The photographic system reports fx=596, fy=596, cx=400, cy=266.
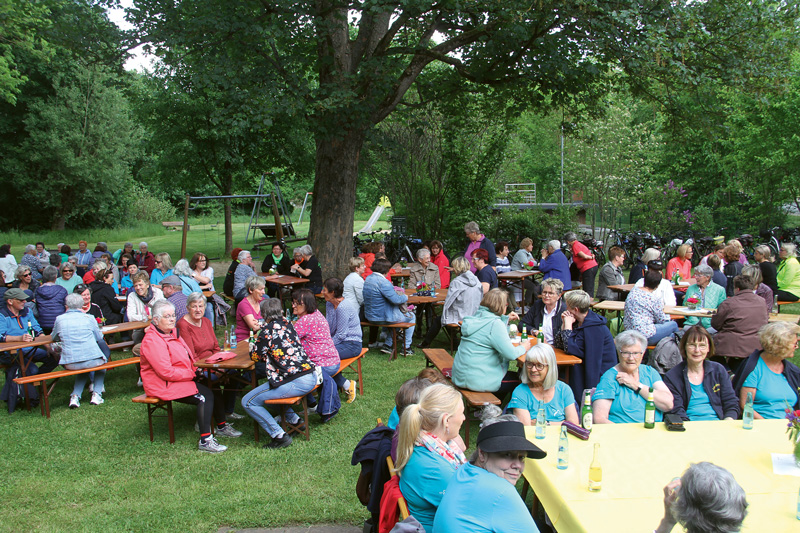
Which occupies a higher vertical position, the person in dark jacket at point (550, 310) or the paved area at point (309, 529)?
the person in dark jacket at point (550, 310)

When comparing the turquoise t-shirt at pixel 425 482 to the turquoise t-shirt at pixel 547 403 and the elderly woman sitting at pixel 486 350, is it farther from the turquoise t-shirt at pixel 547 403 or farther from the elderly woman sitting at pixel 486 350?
the elderly woman sitting at pixel 486 350

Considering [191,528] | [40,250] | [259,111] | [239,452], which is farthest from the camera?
[40,250]

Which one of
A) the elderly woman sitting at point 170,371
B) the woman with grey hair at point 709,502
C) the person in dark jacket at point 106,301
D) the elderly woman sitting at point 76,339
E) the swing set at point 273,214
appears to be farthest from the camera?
the swing set at point 273,214

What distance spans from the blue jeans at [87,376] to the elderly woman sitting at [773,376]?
691 centimetres

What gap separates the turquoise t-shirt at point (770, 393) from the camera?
4836 millimetres

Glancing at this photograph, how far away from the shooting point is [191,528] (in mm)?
4539

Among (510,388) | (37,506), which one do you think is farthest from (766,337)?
(37,506)

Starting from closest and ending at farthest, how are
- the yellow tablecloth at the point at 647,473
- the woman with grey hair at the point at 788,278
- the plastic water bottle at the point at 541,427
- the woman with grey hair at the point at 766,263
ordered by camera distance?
the yellow tablecloth at the point at 647,473 → the plastic water bottle at the point at 541,427 → the woman with grey hair at the point at 766,263 → the woman with grey hair at the point at 788,278

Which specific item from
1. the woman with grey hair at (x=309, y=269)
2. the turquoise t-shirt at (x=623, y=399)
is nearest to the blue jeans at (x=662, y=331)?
the turquoise t-shirt at (x=623, y=399)

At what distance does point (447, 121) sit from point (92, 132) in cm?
2392

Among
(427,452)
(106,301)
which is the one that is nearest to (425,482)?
(427,452)

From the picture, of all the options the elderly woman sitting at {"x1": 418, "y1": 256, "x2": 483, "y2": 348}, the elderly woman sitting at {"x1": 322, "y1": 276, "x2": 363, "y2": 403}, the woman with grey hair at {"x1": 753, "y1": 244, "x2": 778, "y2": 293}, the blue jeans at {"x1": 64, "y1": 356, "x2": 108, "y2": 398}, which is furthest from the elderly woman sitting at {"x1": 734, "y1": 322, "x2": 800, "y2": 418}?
the blue jeans at {"x1": 64, "y1": 356, "x2": 108, "y2": 398}

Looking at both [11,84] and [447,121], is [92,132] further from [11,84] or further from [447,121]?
[447,121]

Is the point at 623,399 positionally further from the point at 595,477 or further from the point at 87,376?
the point at 87,376
